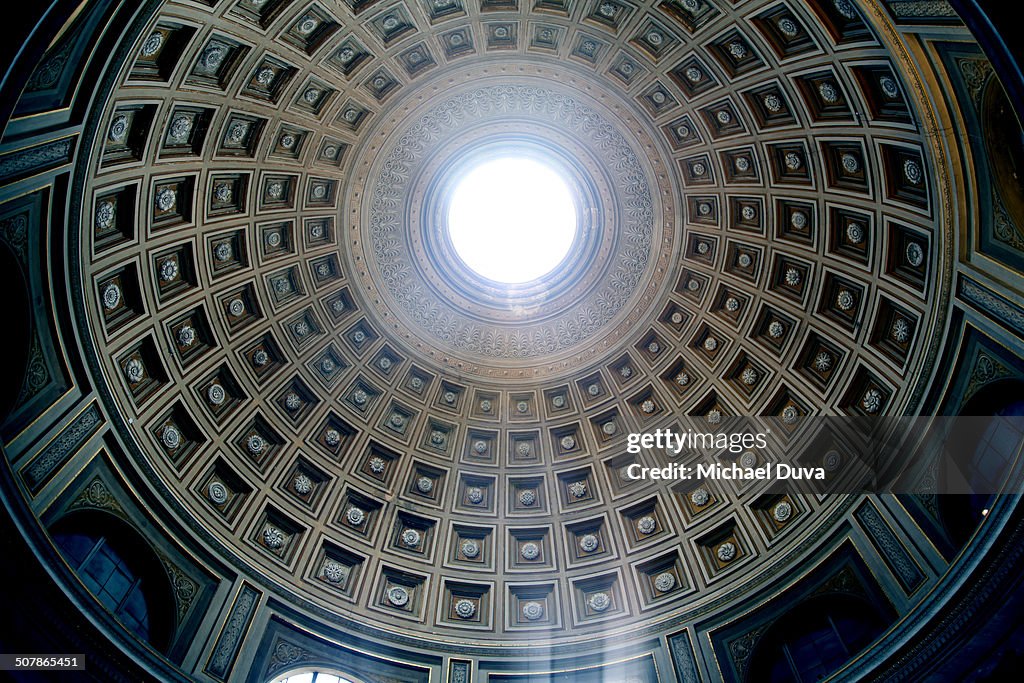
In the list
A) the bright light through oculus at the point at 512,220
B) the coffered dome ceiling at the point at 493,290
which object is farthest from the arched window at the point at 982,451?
the bright light through oculus at the point at 512,220

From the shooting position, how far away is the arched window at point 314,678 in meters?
19.8

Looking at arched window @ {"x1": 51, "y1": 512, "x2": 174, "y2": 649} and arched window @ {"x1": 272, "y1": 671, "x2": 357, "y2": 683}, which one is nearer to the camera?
arched window @ {"x1": 51, "y1": 512, "x2": 174, "y2": 649}

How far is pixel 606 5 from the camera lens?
73.0 feet

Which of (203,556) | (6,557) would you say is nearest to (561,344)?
(203,556)

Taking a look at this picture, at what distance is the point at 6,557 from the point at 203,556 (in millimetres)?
6531

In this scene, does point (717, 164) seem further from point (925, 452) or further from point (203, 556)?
point (203, 556)

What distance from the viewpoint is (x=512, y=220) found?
34594 millimetres

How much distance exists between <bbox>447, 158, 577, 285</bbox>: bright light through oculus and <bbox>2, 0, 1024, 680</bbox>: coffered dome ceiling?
1.39 m

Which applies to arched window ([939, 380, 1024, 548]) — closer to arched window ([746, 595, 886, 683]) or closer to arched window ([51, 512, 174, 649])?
arched window ([746, 595, 886, 683])

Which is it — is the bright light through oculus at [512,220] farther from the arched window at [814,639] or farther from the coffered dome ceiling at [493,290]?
the arched window at [814,639]

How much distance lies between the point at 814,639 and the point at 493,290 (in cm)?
1778

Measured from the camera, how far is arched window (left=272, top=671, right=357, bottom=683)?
64.9 ft
